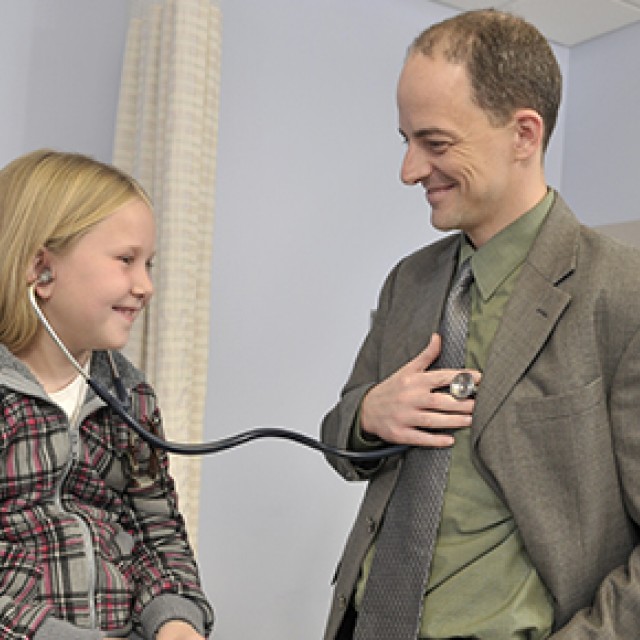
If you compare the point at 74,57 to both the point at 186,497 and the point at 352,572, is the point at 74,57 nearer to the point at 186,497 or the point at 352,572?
the point at 186,497

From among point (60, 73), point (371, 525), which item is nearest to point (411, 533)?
point (371, 525)

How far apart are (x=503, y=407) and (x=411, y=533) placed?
199mm

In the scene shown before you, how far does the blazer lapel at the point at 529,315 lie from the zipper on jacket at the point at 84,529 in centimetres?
47

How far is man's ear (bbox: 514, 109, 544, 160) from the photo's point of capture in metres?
1.20

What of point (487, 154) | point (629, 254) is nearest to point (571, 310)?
point (629, 254)

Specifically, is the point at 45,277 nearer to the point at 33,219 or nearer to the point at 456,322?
the point at 33,219

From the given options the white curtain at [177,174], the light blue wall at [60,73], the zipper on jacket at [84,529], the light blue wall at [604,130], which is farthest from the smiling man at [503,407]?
the light blue wall at [604,130]

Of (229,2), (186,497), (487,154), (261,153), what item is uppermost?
(229,2)

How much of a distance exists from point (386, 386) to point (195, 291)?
1220mm

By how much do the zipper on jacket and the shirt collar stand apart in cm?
54

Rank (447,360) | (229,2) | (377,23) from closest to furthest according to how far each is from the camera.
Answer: (447,360)
(229,2)
(377,23)

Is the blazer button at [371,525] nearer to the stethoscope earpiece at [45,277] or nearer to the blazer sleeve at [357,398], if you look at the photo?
the blazer sleeve at [357,398]

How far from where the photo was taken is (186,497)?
2.39m

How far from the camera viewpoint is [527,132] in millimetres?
1214
